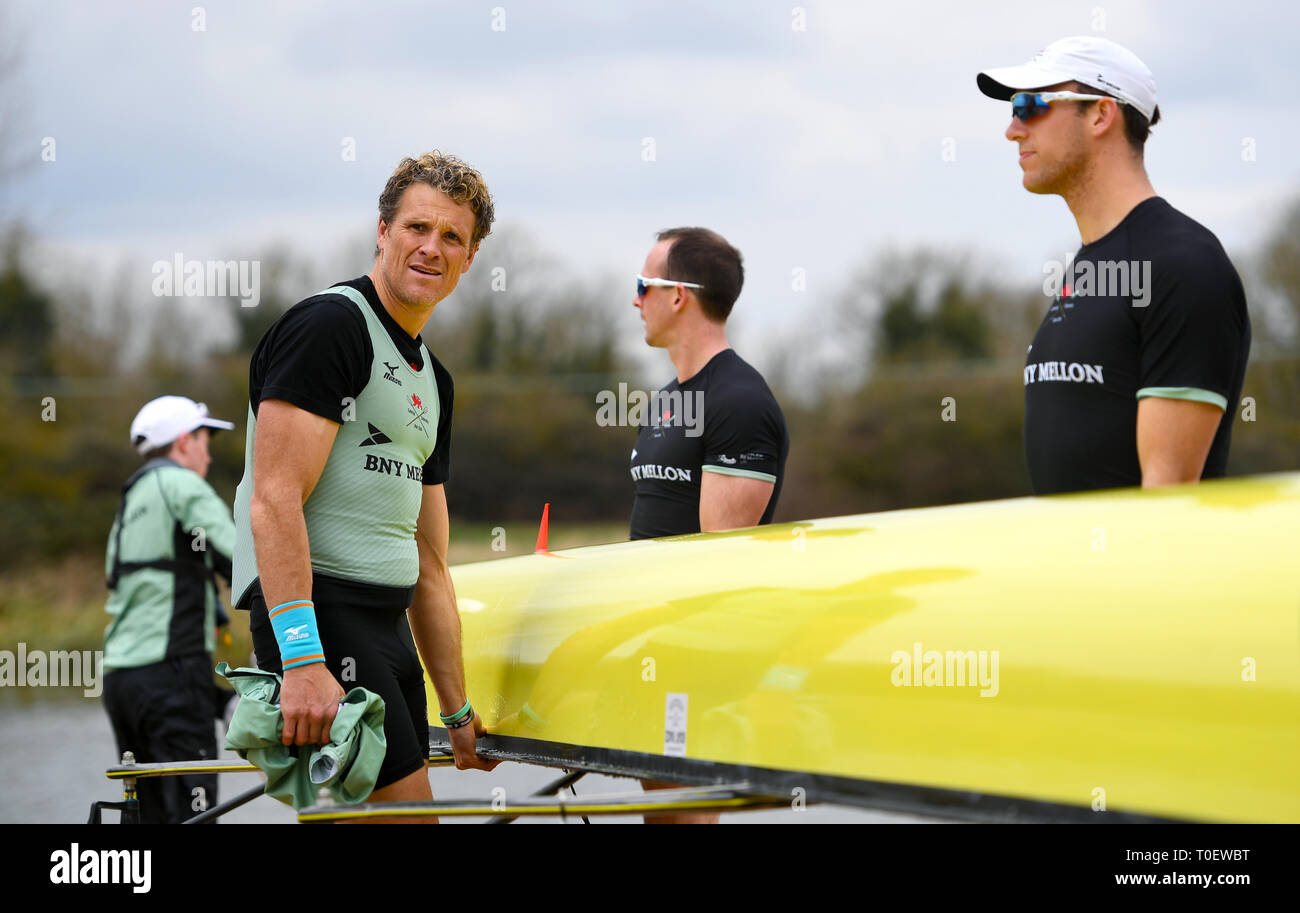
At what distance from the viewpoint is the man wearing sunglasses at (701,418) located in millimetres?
4078

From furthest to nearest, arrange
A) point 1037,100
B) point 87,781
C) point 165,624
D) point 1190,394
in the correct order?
point 87,781 → point 165,624 → point 1037,100 → point 1190,394

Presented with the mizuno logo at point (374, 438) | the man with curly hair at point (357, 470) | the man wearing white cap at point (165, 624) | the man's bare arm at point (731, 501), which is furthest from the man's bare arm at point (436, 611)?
the man wearing white cap at point (165, 624)

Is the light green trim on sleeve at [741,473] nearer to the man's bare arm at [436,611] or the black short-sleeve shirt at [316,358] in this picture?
the man's bare arm at [436,611]

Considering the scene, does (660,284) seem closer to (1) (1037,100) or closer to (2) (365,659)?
(1) (1037,100)

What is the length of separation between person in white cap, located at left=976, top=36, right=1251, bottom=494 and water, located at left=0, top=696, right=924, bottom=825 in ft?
11.0

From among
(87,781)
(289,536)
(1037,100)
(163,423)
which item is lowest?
(87,781)

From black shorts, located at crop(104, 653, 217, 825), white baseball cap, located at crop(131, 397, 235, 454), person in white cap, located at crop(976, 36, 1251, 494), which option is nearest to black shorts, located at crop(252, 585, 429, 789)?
person in white cap, located at crop(976, 36, 1251, 494)

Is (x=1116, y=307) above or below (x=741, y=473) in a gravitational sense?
above

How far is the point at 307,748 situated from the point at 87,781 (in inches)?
302

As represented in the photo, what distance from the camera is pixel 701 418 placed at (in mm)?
4246

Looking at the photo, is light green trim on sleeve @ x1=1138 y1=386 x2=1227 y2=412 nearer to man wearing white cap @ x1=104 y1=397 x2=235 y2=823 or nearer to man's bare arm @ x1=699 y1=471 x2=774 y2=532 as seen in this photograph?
man's bare arm @ x1=699 y1=471 x2=774 y2=532

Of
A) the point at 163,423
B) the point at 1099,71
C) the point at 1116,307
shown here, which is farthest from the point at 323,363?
the point at 163,423

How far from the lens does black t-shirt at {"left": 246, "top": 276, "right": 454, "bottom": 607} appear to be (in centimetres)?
283
